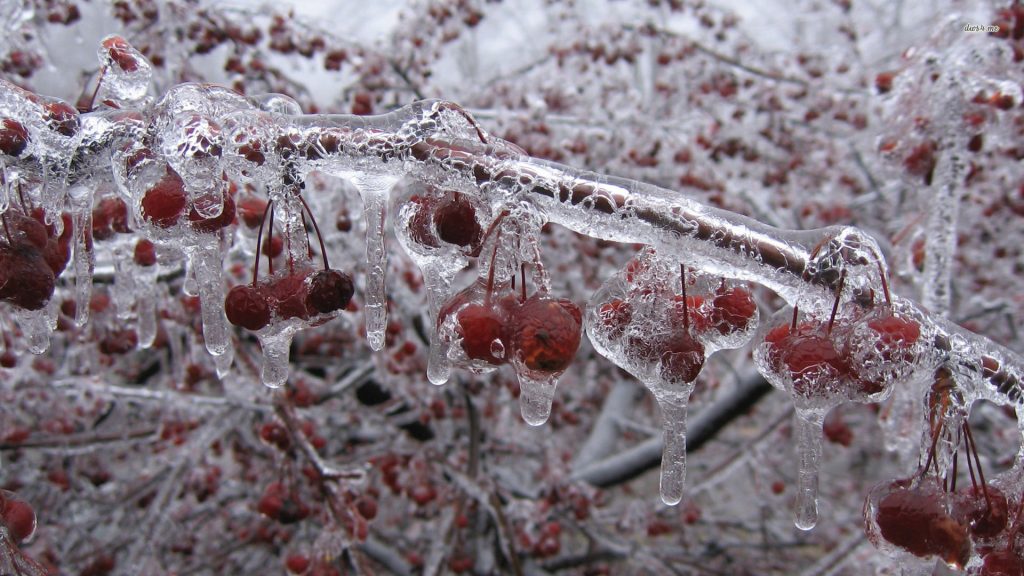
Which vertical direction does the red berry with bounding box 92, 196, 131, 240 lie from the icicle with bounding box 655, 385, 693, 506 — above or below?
above

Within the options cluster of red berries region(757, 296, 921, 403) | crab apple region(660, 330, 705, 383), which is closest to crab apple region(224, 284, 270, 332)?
crab apple region(660, 330, 705, 383)

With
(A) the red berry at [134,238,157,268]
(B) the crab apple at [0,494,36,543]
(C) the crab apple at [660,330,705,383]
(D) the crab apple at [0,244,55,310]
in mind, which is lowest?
(B) the crab apple at [0,494,36,543]

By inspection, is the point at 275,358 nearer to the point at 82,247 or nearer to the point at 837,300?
the point at 82,247

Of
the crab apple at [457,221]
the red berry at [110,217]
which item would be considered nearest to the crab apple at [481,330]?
the crab apple at [457,221]

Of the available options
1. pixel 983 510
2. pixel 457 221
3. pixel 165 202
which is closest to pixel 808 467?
pixel 983 510

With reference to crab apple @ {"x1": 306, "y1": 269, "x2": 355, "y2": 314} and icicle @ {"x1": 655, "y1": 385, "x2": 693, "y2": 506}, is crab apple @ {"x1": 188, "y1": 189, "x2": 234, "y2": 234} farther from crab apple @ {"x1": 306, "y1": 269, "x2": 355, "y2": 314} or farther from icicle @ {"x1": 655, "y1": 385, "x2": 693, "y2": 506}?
icicle @ {"x1": 655, "y1": 385, "x2": 693, "y2": 506}

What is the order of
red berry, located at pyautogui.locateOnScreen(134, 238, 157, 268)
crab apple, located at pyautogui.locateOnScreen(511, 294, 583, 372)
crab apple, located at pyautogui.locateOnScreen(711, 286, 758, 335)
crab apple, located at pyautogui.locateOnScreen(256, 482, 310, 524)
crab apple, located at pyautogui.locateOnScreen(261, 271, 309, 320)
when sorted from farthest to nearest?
1. crab apple, located at pyautogui.locateOnScreen(256, 482, 310, 524)
2. red berry, located at pyautogui.locateOnScreen(134, 238, 157, 268)
3. crab apple, located at pyautogui.locateOnScreen(261, 271, 309, 320)
4. crab apple, located at pyautogui.locateOnScreen(711, 286, 758, 335)
5. crab apple, located at pyautogui.locateOnScreen(511, 294, 583, 372)

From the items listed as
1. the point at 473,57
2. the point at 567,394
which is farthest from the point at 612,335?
the point at 473,57
